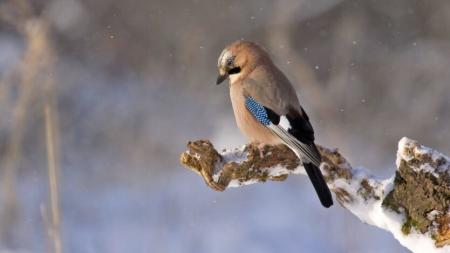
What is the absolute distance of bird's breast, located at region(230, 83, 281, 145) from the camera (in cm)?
298

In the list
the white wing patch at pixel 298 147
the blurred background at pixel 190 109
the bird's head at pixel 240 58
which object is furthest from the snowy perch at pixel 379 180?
the blurred background at pixel 190 109

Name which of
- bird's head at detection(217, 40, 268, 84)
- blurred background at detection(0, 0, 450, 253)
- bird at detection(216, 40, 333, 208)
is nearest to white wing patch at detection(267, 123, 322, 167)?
bird at detection(216, 40, 333, 208)

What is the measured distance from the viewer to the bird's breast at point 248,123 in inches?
117

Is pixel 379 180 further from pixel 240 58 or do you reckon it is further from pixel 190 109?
pixel 190 109

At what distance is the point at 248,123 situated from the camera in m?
3.11

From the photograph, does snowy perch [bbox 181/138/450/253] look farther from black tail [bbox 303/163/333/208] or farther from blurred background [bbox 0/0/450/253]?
blurred background [bbox 0/0/450/253]

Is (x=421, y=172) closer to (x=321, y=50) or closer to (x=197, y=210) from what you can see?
(x=197, y=210)

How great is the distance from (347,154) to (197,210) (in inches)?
43.4

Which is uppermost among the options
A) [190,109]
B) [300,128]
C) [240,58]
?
[190,109]

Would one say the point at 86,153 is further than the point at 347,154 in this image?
Yes

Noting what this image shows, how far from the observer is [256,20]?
7.34 metres

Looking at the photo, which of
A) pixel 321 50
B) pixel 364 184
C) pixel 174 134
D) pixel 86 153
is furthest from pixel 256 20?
pixel 364 184

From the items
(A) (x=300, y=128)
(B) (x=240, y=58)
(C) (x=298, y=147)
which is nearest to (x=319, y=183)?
(C) (x=298, y=147)

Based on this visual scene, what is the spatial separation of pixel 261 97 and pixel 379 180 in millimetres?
622
